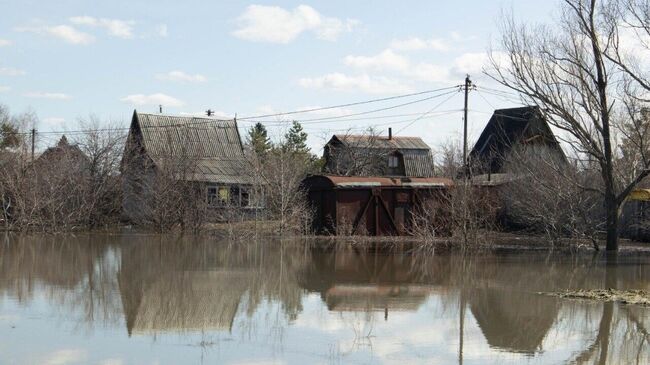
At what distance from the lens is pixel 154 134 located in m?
44.8

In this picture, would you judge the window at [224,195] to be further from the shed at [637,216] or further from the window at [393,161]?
the shed at [637,216]

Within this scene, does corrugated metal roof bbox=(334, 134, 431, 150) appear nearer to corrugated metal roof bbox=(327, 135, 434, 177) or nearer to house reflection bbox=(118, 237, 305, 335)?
corrugated metal roof bbox=(327, 135, 434, 177)

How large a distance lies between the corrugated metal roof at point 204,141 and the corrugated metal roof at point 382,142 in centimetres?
743

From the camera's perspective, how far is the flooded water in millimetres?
9992

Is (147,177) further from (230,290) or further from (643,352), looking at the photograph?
(643,352)

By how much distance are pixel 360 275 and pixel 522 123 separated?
30.1 m

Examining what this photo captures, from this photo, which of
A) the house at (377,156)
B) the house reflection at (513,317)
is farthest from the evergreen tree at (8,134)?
the house reflection at (513,317)

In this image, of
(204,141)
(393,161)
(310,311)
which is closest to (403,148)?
(393,161)

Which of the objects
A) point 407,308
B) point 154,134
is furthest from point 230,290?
point 154,134

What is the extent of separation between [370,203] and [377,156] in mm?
16084

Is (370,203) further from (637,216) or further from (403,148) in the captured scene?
(403,148)

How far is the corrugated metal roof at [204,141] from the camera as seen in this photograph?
139 feet

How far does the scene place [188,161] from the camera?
3656 cm

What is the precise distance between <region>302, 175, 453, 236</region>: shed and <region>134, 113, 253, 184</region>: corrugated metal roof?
836 cm
